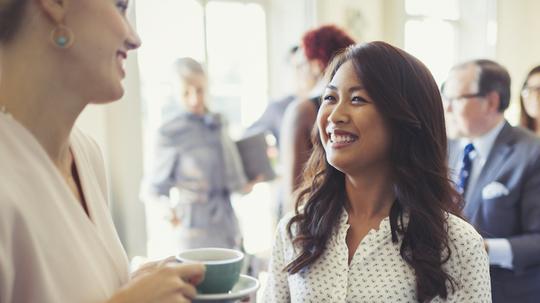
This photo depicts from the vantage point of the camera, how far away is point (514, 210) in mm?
1703

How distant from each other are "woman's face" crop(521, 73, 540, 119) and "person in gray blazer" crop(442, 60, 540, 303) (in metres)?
0.75

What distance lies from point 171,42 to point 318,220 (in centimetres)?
260

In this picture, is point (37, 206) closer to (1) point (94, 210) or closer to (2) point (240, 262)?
(1) point (94, 210)

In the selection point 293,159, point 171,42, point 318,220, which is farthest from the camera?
point 171,42

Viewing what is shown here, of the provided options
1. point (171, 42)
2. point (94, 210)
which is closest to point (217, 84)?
point (171, 42)

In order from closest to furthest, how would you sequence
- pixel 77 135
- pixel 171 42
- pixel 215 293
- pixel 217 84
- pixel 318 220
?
pixel 215 293 < pixel 77 135 < pixel 318 220 < pixel 171 42 < pixel 217 84

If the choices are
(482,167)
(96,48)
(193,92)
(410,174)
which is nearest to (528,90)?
(482,167)

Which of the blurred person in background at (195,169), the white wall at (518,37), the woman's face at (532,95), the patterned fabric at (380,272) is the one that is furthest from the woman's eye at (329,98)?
the white wall at (518,37)

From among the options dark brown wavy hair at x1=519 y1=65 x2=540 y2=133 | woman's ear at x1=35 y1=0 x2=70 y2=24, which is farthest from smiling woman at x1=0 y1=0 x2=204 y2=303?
dark brown wavy hair at x1=519 y1=65 x2=540 y2=133

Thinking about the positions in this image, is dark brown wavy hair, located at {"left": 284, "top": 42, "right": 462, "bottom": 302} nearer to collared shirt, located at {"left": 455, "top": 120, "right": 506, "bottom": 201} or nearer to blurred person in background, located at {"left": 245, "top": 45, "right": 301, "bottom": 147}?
collared shirt, located at {"left": 455, "top": 120, "right": 506, "bottom": 201}

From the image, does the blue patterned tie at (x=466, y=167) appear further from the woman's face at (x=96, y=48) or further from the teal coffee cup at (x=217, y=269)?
the woman's face at (x=96, y=48)

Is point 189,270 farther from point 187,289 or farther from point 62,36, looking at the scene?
point 62,36

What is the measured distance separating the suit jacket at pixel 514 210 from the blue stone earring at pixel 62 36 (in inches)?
56.0

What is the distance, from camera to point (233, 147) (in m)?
2.76
